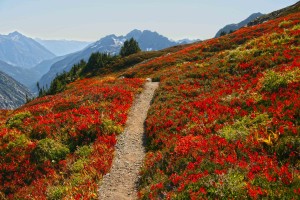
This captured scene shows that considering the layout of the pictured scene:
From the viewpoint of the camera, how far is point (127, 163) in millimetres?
17297

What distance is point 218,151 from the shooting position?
13820 millimetres

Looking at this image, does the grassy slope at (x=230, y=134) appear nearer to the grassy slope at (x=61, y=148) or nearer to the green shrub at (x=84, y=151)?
the grassy slope at (x=61, y=148)

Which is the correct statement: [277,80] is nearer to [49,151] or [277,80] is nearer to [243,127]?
[243,127]

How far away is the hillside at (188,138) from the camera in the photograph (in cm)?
1164

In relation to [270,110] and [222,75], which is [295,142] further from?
[222,75]

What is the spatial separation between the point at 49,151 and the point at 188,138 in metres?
8.94

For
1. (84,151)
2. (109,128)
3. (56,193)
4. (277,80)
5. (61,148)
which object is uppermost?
(277,80)

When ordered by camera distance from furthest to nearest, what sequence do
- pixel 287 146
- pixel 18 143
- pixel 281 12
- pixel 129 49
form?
pixel 129 49 → pixel 281 12 → pixel 18 143 → pixel 287 146

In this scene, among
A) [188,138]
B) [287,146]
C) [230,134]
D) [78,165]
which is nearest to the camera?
[287,146]

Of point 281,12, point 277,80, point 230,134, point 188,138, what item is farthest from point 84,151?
point 281,12

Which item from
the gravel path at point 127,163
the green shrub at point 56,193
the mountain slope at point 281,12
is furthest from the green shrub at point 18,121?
the mountain slope at point 281,12

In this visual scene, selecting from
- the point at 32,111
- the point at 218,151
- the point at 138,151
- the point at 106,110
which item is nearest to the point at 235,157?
the point at 218,151

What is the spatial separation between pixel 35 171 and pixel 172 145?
834 cm

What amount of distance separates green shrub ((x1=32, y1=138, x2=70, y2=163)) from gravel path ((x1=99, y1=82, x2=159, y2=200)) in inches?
139
